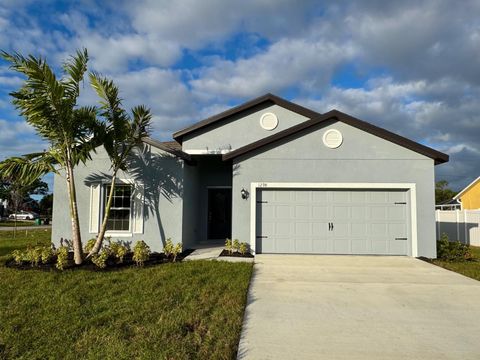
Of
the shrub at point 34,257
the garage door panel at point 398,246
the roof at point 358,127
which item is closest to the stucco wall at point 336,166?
the roof at point 358,127

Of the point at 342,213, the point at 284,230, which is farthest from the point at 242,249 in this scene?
the point at 342,213

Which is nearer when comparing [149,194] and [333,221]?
[333,221]

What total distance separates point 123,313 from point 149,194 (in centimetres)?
607

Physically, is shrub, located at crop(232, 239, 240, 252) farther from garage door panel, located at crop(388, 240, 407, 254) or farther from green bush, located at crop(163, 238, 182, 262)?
garage door panel, located at crop(388, 240, 407, 254)

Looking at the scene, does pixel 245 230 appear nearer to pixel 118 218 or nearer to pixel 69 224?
pixel 118 218

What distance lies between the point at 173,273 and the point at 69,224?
16.7ft

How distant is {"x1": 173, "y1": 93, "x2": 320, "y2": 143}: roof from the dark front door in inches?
104

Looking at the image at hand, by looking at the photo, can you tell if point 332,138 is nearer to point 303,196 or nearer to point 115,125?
point 303,196

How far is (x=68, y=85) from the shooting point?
8633 millimetres

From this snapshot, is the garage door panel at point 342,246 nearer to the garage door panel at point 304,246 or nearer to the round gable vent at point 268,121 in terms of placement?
the garage door panel at point 304,246

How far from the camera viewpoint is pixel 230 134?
14211 millimetres

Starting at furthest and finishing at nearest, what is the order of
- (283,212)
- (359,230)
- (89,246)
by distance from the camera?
1. (283,212)
2. (359,230)
3. (89,246)

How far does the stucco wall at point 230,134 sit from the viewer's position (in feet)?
46.3

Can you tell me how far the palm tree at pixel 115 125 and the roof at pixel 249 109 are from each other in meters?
3.84
